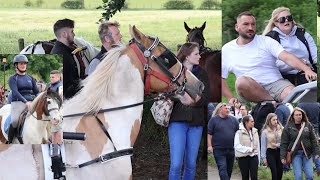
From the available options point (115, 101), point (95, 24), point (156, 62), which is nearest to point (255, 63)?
point (156, 62)

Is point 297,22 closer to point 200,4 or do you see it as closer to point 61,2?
point 200,4

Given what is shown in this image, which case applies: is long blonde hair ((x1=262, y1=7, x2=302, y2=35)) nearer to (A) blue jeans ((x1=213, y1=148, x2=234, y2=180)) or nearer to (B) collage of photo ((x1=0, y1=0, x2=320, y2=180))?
(B) collage of photo ((x1=0, y1=0, x2=320, y2=180))

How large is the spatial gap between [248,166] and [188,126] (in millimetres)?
750

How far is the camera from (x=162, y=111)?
293 inches

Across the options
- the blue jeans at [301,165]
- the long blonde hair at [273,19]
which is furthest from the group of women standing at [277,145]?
the long blonde hair at [273,19]

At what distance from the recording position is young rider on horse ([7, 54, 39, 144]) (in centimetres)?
673

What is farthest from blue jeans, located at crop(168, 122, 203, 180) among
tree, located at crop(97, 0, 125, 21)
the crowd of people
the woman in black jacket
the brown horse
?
tree, located at crop(97, 0, 125, 21)

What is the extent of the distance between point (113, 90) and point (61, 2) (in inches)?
69.6

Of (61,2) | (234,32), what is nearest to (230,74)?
(234,32)

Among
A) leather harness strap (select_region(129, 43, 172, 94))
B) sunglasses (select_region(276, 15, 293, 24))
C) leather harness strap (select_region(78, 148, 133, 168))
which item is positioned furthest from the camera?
sunglasses (select_region(276, 15, 293, 24))

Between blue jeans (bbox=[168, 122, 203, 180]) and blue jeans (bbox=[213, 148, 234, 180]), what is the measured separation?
0.23 metres

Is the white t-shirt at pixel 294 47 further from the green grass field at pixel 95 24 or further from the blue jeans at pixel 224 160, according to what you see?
the blue jeans at pixel 224 160

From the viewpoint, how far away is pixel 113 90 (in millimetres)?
6121

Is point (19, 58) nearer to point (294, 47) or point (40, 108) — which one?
point (40, 108)
